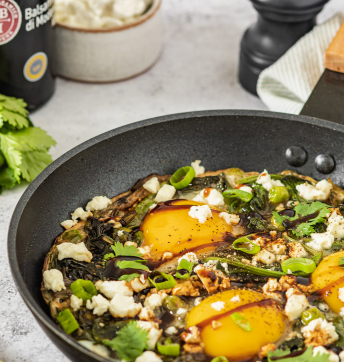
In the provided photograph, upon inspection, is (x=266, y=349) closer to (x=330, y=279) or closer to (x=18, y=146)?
(x=330, y=279)

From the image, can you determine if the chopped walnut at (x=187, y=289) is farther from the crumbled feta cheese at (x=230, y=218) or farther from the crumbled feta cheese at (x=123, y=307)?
the crumbled feta cheese at (x=230, y=218)

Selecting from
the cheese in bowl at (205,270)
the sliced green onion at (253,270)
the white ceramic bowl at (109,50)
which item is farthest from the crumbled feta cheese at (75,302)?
the white ceramic bowl at (109,50)

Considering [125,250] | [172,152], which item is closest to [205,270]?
[125,250]

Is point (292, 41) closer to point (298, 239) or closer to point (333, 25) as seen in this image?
point (333, 25)

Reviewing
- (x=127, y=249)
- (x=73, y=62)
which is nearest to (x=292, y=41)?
(x=73, y=62)

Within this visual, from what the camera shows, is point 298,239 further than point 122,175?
No

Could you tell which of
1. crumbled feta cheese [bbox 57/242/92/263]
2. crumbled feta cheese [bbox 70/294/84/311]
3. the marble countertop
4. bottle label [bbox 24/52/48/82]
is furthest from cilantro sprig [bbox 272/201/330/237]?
bottle label [bbox 24/52/48/82]
